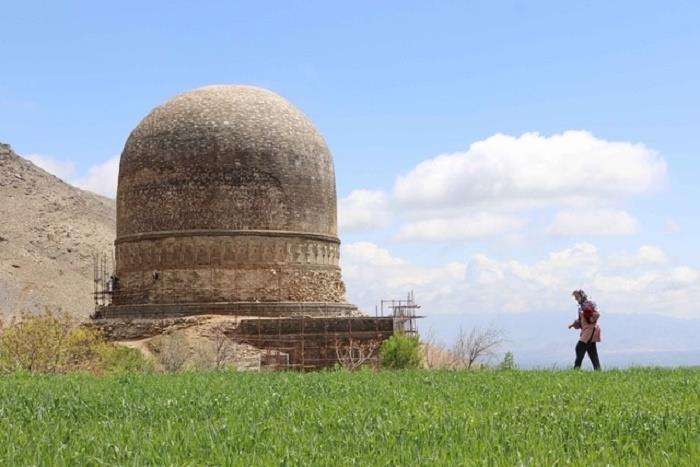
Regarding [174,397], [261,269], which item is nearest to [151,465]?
[174,397]

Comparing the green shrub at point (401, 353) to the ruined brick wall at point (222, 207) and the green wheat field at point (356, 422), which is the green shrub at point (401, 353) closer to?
the ruined brick wall at point (222, 207)

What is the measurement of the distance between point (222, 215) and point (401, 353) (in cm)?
702

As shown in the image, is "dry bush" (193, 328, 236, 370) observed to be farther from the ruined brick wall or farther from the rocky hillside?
the rocky hillside

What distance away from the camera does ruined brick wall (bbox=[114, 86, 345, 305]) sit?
88.0 ft

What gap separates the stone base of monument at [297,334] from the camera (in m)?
25.4

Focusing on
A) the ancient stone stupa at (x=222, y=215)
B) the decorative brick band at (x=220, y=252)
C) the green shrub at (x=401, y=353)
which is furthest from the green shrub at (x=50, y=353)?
the green shrub at (x=401, y=353)

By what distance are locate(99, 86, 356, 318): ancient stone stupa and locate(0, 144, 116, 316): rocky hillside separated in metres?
18.7

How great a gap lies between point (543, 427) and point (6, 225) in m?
59.8

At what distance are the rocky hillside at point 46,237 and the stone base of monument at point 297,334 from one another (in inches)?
827

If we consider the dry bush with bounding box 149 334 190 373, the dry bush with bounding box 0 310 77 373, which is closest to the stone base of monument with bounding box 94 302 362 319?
the dry bush with bounding box 149 334 190 373

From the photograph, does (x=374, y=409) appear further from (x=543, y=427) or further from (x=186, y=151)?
(x=186, y=151)

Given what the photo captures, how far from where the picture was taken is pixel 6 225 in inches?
2441

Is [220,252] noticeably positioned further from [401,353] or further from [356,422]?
[356,422]

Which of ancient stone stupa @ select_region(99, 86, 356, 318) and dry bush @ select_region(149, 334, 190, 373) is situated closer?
dry bush @ select_region(149, 334, 190, 373)
